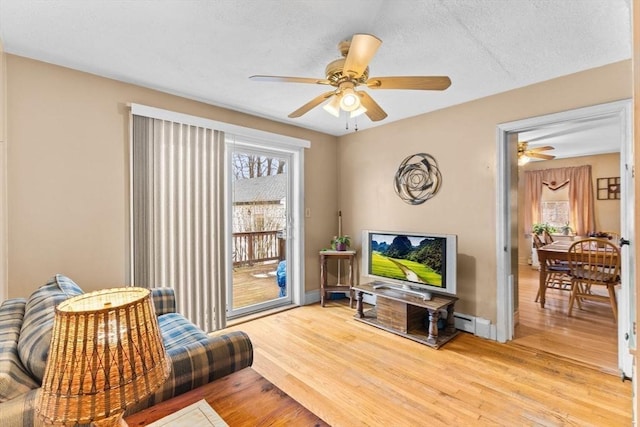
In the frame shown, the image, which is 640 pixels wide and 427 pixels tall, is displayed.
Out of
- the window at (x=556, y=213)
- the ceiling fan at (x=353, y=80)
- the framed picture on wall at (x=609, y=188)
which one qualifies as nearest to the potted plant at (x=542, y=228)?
the window at (x=556, y=213)

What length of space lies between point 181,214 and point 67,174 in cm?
91

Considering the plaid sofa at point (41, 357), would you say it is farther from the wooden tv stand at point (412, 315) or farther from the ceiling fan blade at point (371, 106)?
the wooden tv stand at point (412, 315)

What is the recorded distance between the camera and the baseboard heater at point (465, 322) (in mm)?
3030

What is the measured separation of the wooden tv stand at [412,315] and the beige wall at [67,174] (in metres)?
2.56

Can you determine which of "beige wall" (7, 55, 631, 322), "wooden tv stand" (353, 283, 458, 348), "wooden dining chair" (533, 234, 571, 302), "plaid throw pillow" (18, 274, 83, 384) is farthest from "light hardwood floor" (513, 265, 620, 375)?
"plaid throw pillow" (18, 274, 83, 384)

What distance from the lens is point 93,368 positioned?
651 millimetres

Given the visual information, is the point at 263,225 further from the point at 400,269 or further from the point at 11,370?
the point at 11,370

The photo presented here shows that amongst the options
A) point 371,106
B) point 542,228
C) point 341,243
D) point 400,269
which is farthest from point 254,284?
point 542,228

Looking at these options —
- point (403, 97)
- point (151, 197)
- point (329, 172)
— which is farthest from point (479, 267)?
point (151, 197)

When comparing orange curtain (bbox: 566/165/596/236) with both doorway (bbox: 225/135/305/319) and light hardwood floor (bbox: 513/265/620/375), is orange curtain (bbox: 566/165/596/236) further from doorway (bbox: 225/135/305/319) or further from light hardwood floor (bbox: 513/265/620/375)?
doorway (bbox: 225/135/305/319)

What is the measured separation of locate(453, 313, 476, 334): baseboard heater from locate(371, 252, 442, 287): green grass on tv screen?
0.51 metres

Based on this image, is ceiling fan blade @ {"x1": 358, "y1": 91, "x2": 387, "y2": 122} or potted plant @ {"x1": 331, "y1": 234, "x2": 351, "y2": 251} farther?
potted plant @ {"x1": 331, "y1": 234, "x2": 351, "y2": 251}

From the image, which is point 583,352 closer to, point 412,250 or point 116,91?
point 412,250

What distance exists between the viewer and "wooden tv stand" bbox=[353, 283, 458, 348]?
2.82 m
